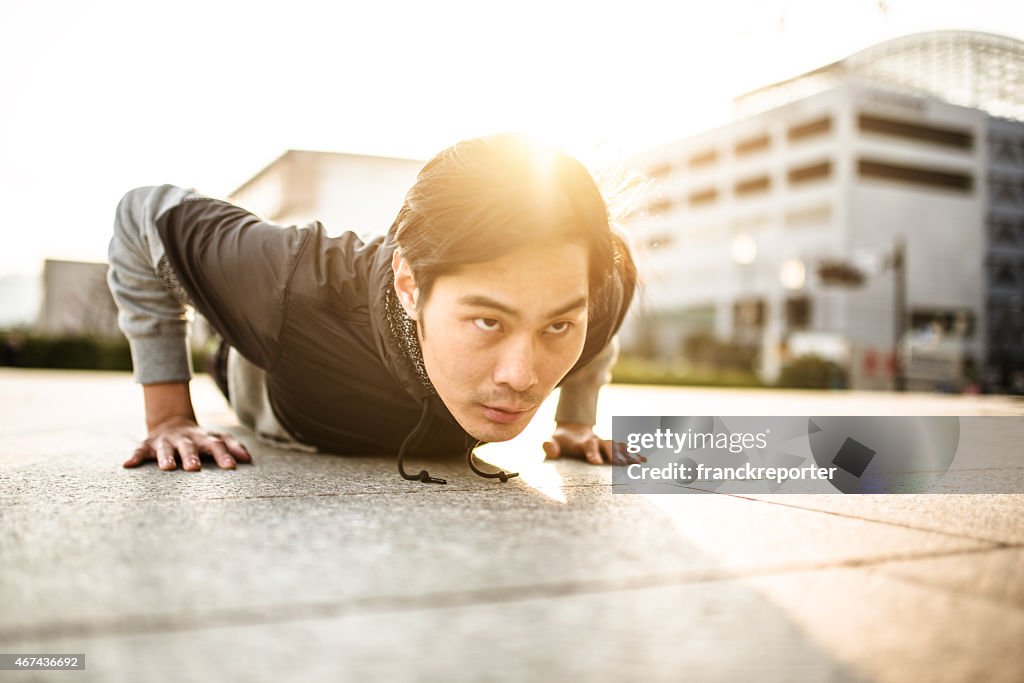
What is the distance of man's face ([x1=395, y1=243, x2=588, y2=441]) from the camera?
2070mm

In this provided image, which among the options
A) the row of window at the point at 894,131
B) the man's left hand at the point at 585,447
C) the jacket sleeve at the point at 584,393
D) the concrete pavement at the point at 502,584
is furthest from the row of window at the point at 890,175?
the concrete pavement at the point at 502,584

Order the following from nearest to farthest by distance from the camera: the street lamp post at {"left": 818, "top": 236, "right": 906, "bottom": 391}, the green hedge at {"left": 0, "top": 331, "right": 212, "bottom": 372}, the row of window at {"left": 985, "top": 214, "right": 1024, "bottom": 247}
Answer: the green hedge at {"left": 0, "top": 331, "right": 212, "bottom": 372}, the street lamp post at {"left": 818, "top": 236, "right": 906, "bottom": 391}, the row of window at {"left": 985, "top": 214, "right": 1024, "bottom": 247}

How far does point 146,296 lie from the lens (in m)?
3.24

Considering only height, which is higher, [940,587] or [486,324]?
[486,324]

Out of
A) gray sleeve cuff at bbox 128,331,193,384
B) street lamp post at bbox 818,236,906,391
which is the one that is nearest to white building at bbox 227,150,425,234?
gray sleeve cuff at bbox 128,331,193,384

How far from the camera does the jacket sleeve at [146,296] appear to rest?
3.15 meters

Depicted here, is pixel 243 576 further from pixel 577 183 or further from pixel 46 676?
pixel 577 183

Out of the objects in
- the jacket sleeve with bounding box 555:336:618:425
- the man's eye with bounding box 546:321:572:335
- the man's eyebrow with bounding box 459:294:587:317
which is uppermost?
the man's eyebrow with bounding box 459:294:587:317

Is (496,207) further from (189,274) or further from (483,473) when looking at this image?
(189,274)

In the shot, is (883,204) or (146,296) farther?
(883,204)

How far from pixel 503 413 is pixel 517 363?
196 mm

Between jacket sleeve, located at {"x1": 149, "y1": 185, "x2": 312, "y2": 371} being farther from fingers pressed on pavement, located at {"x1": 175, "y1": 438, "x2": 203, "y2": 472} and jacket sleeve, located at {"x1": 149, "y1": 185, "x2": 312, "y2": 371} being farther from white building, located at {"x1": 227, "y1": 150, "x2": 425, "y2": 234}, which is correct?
white building, located at {"x1": 227, "y1": 150, "x2": 425, "y2": 234}

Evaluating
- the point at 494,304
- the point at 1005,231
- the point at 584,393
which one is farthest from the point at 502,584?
the point at 1005,231

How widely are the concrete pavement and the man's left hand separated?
891mm
